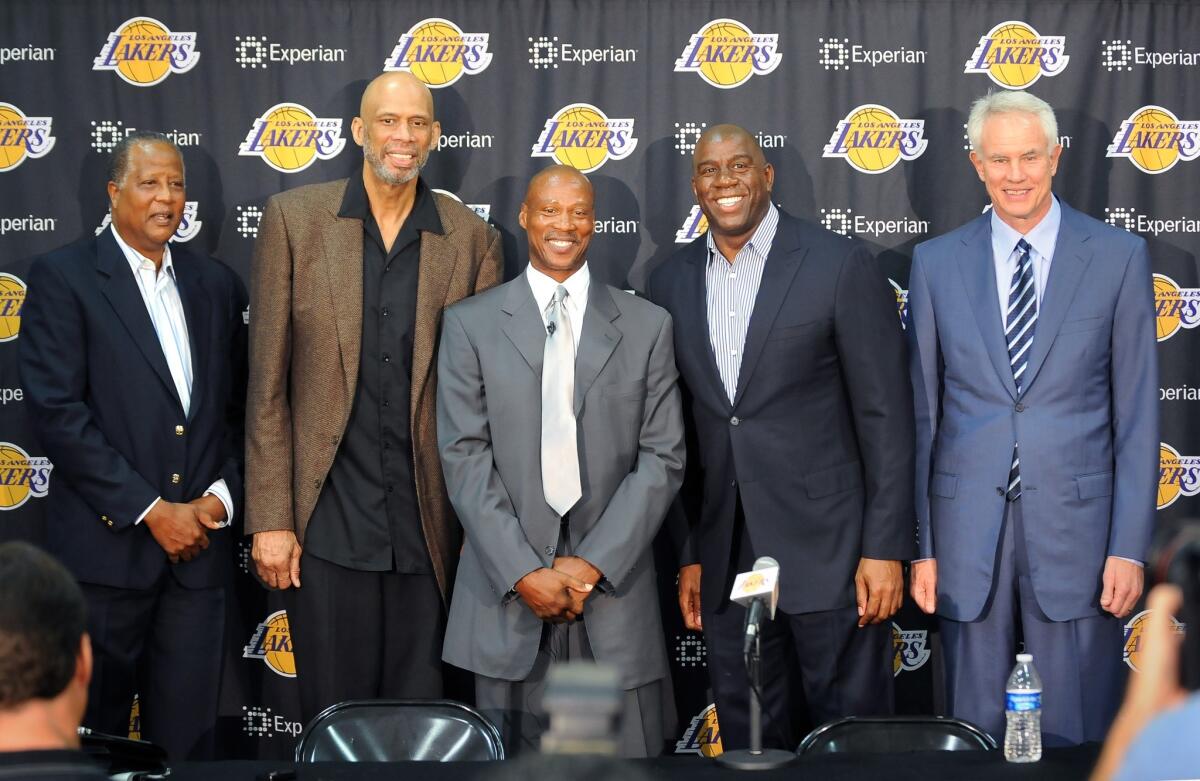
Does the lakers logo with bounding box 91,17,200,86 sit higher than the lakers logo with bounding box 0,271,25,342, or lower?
higher

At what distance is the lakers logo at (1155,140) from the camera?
4832mm

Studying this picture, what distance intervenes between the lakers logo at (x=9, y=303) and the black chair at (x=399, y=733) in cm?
243

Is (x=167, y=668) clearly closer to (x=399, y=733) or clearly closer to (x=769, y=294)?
(x=399, y=733)

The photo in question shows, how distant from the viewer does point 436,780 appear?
255 cm

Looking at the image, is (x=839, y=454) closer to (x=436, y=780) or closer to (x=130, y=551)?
(x=436, y=780)

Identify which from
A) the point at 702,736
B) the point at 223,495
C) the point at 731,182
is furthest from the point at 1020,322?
the point at 223,495

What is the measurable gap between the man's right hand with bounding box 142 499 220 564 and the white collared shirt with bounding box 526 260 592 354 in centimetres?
129

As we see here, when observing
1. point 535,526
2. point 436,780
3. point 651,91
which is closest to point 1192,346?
point 651,91

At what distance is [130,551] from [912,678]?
2.87m

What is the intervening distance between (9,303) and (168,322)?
965 mm

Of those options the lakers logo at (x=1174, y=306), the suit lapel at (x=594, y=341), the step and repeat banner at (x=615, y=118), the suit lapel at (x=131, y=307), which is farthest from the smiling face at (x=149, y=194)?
the lakers logo at (x=1174, y=306)

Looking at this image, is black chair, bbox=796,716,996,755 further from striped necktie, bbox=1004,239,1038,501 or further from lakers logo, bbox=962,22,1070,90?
lakers logo, bbox=962,22,1070,90

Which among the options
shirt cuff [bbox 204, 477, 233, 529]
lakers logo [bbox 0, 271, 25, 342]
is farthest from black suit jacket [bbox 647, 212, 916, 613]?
lakers logo [bbox 0, 271, 25, 342]

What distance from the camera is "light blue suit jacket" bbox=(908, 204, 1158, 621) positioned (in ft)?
12.5
